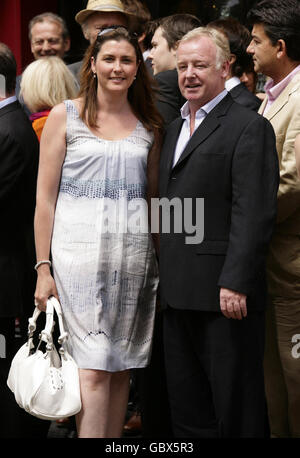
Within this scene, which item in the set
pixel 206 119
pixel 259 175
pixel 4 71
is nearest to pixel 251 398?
pixel 259 175

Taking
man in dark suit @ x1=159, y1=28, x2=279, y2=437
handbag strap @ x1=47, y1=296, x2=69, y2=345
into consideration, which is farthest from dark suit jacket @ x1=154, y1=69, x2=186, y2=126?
handbag strap @ x1=47, y1=296, x2=69, y2=345

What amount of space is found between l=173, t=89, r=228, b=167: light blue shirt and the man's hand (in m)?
0.65

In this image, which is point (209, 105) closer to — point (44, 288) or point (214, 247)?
point (214, 247)

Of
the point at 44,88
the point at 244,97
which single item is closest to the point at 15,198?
the point at 44,88

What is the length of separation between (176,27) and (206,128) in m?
1.31

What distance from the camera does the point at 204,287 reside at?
3684 millimetres

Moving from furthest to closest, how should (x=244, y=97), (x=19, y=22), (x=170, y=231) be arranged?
(x=19, y=22), (x=244, y=97), (x=170, y=231)

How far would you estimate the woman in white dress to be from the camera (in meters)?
3.86

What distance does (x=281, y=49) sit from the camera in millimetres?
4145

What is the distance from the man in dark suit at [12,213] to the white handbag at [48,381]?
536mm

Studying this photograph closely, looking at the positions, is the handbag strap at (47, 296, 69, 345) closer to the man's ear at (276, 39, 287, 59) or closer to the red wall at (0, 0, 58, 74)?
the man's ear at (276, 39, 287, 59)

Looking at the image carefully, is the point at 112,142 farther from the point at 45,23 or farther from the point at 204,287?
the point at 45,23

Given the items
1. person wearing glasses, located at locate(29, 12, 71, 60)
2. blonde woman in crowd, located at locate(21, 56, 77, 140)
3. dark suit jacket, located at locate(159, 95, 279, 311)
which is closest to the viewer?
dark suit jacket, located at locate(159, 95, 279, 311)
